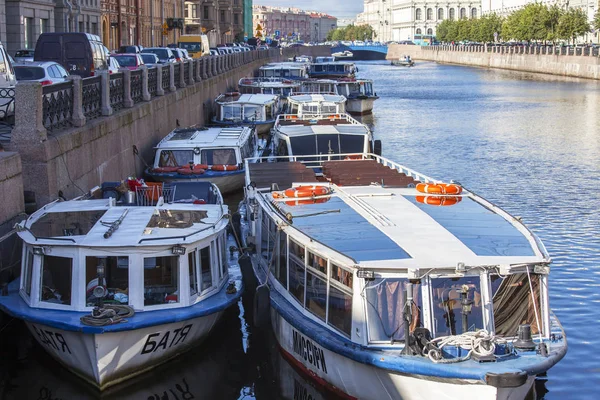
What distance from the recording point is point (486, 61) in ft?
408

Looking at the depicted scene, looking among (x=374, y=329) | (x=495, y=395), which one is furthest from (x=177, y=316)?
(x=495, y=395)

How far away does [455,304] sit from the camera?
11.5 metres

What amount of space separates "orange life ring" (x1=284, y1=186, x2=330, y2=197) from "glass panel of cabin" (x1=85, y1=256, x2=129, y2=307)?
3050 millimetres

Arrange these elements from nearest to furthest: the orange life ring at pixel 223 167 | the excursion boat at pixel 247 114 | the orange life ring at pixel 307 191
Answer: the orange life ring at pixel 307 191 → the orange life ring at pixel 223 167 → the excursion boat at pixel 247 114

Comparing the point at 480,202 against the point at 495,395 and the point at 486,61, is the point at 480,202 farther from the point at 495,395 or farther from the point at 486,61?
the point at 486,61

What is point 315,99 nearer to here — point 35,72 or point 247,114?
point 247,114

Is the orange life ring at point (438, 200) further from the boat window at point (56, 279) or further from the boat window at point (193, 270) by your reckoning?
the boat window at point (56, 279)

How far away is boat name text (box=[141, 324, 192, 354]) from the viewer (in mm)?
13258

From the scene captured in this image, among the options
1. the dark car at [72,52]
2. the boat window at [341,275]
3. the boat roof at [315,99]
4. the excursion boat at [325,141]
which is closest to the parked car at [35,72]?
the dark car at [72,52]

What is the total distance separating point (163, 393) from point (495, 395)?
479 centimetres

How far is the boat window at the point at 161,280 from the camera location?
13430mm

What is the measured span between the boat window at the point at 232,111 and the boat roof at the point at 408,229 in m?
23.1

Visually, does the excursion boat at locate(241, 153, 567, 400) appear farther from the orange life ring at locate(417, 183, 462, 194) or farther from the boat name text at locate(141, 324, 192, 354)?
the boat name text at locate(141, 324, 192, 354)

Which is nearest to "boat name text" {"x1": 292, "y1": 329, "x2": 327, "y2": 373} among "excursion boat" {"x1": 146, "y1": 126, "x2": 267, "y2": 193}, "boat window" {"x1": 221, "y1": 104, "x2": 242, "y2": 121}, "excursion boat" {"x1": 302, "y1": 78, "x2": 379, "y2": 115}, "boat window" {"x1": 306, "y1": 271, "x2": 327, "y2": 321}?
"boat window" {"x1": 306, "y1": 271, "x2": 327, "y2": 321}
